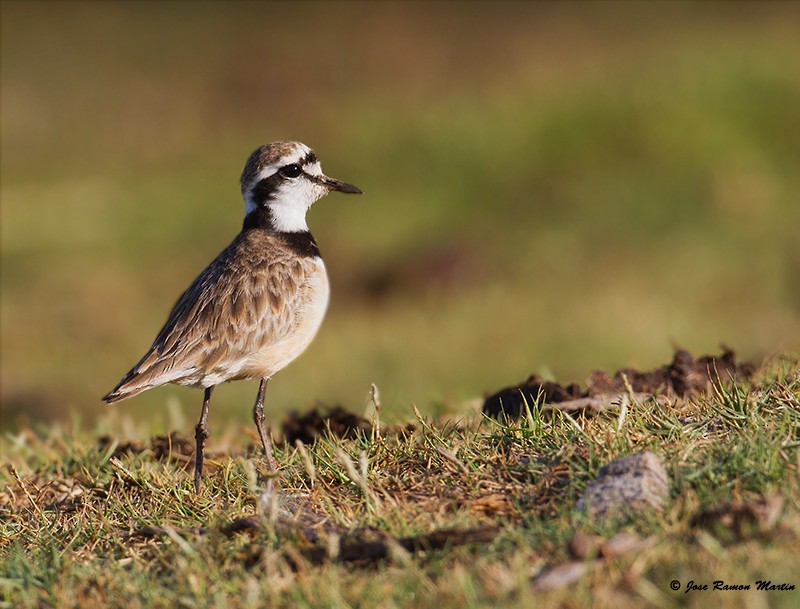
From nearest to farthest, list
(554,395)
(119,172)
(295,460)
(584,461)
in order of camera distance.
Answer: (584,461) → (295,460) → (554,395) → (119,172)

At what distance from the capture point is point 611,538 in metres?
3.56

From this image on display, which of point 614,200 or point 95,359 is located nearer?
point 95,359

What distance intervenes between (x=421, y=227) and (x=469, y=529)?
12453mm

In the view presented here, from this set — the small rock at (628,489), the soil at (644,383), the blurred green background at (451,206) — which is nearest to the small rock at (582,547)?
the small rock at (628,489)

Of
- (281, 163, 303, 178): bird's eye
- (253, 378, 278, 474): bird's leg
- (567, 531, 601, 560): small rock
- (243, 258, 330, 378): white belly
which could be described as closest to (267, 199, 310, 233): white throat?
(281, 163, 303, 178): bird's eye

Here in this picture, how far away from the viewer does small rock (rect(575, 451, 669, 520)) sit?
3781 mm

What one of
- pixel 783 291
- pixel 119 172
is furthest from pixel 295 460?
pixel 119 172

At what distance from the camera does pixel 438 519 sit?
3.98 metres

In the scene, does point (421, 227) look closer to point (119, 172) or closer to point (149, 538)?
point (119, 172)

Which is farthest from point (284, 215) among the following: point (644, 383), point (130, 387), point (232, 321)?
point (644, 383)

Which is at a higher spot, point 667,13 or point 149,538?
point 667,13

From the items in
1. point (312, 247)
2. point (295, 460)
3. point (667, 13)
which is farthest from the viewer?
point (667, 13)

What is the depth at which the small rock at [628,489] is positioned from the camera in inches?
149

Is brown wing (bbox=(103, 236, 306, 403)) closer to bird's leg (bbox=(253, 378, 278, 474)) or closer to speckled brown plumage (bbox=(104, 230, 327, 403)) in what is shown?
speckled brown plumage (bbox=(104, 230, 327, 403))
